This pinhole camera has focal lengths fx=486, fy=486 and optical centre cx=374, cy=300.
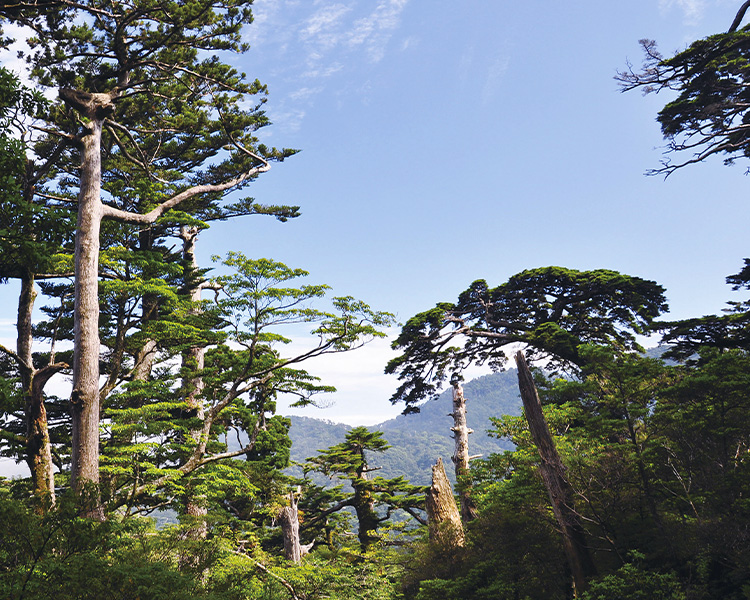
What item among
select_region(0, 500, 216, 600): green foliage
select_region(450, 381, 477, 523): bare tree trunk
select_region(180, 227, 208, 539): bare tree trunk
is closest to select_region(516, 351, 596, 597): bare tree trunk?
select_region(450, 381, 477, 523): bare tree trunk

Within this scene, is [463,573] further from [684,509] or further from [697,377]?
[697,377]

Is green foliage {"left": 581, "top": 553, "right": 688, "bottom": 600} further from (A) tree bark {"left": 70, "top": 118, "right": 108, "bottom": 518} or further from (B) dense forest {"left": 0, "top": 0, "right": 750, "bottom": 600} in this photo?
(A) tree bark {"left": 70, "top": 118, "right": 108, "bottom": 518}

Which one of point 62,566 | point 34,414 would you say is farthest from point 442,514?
point 62,566

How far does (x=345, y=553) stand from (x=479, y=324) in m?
11.2

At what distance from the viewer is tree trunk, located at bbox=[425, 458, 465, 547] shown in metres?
13.7

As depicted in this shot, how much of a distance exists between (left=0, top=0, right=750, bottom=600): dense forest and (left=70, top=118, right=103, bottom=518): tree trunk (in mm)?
44

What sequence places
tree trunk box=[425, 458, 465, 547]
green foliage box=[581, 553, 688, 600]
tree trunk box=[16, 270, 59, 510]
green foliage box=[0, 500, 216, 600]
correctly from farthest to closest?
tree trunk box=[425, 458, 465, 547], tree trunk box=[16, 270, 59, 510], green foliage box=[581, 553, 688, 600], green foliage box=[0, 500, 216, 600]

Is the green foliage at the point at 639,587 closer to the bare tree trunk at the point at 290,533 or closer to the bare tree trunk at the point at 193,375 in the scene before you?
the bare tree trunk at the point at 193,375

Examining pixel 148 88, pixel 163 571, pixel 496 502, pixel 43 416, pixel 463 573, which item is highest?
pixel 148 88

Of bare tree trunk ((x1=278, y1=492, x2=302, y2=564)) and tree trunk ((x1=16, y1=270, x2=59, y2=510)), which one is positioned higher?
tree trunk ((x1=16, y1=270, x2=59, y2=510))

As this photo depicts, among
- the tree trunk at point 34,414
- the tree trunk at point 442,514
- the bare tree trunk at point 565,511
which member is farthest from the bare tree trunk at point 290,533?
the bare tree trunk at point 565,511

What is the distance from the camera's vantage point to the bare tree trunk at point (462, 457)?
634 inches

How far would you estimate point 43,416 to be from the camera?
10.3 metres

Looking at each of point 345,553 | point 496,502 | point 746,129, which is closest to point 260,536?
point 345,553
